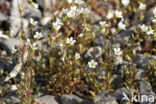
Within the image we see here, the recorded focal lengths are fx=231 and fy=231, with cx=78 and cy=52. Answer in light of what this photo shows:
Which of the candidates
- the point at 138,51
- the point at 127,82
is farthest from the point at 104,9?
the point at 127,82

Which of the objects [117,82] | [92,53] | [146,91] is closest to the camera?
[146,91]

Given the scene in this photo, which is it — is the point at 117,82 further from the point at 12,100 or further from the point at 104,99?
the point at 12,100

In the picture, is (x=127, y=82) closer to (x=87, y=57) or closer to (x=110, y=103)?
(x=110, y=103)

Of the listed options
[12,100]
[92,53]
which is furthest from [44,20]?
[12,100]

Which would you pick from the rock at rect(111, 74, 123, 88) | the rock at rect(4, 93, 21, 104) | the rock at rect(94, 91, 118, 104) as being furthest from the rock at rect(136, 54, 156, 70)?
the rock at rect(4, 93, 21, 104)

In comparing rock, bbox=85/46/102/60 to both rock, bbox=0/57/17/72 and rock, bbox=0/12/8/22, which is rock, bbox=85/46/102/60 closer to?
rock, bbox=0/57/17/72

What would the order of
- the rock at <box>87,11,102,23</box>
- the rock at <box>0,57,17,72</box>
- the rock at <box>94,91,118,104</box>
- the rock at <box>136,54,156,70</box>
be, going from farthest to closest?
the rock at <box>87,11,102,23</box> → the rock at <box>136,54,156,70</box> → the rock at <box>0,57,17,72</box> → the rock at <box>94,91,118,104</box>

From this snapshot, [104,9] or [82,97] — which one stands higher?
[104,9]

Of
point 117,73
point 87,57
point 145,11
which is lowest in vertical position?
point 117,73

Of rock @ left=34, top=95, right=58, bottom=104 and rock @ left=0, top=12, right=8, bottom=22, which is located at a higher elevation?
rock @ left=0, top=12, right=8, bottom=22

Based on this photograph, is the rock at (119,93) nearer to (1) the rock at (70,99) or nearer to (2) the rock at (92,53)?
(1) the rock at (70,99)

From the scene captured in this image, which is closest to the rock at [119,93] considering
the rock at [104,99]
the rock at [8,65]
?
the rock at [104,99]
